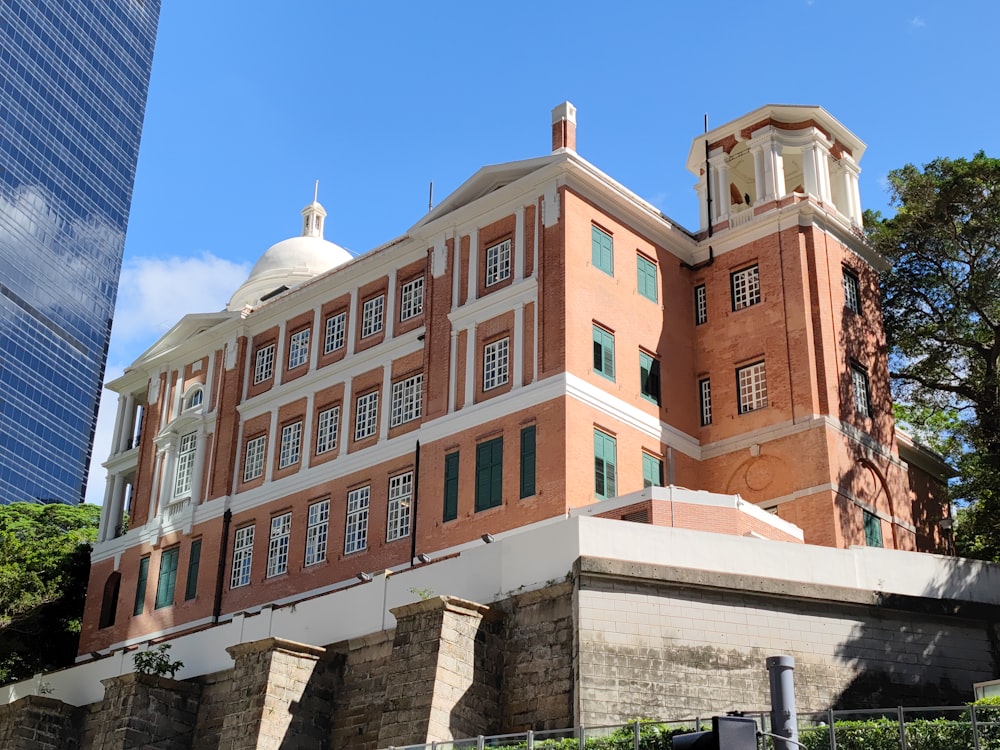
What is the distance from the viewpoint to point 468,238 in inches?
1597

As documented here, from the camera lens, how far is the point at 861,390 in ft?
129

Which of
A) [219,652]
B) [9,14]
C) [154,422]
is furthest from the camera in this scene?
[9,14]

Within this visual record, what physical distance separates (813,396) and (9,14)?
89.6 meters

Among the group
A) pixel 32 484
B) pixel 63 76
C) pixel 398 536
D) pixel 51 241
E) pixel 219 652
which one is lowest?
pixel 219 652

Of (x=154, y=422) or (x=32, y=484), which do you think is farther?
(x=32, y=484)

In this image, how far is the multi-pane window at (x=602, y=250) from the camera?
38.5 metres

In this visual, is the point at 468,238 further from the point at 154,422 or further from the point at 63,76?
the point at 63,76

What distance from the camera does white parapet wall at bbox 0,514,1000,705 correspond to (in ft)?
94.2

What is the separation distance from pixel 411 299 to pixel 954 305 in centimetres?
1723

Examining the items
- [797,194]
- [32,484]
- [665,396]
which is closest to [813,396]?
[665,396]

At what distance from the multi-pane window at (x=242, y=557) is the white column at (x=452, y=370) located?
8.98 metres

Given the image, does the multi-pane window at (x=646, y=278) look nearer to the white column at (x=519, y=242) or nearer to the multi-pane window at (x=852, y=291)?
the white column at (x=519, y=242)

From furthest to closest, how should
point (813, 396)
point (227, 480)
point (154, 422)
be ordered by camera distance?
point (154, 422), point (227, 480), point (813, 396)

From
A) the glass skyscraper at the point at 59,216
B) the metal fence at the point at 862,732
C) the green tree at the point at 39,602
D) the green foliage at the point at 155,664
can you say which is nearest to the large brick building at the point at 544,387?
Answer: the green tree at the point at 39,602
